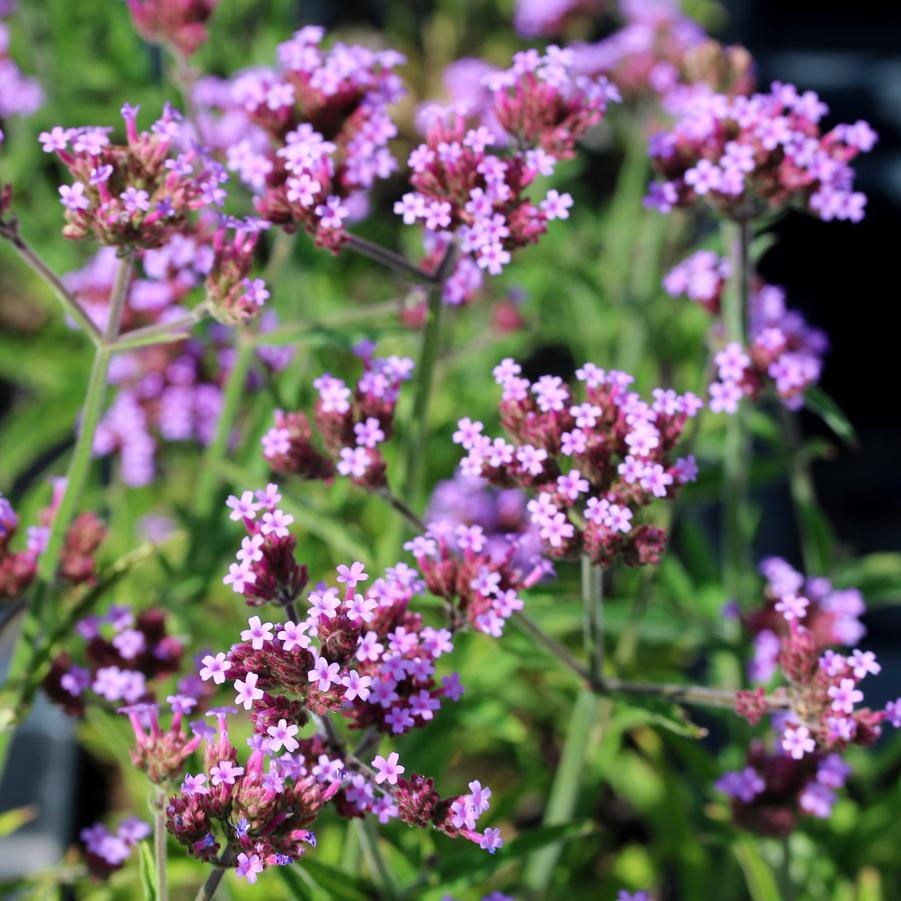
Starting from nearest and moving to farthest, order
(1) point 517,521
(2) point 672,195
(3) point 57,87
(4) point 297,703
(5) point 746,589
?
(4) point 297,703 → (2) point 672,195 → (5) point 746,589 → (1) point 517,521 → (3) point 57,87

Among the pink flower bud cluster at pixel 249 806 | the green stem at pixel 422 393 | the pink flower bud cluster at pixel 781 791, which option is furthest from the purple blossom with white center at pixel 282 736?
the pink flower bud cluster at pixel 781 791

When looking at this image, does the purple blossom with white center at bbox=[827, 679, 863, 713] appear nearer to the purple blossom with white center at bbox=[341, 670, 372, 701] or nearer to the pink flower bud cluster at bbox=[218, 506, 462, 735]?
the pink flower bud cluster at bbox=[218, 506, 462, 735]

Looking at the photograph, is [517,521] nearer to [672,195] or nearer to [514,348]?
[514,348]

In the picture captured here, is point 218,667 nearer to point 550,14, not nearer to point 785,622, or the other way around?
point 785,622

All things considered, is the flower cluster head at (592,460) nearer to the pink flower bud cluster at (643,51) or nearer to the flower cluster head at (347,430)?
the flower cluster head at (347,430)

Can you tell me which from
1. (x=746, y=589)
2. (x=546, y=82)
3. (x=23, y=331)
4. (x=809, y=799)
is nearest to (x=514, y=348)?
(x=746, y=589)

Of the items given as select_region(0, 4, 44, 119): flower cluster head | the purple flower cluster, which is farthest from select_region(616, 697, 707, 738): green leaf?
the purple flower cluster

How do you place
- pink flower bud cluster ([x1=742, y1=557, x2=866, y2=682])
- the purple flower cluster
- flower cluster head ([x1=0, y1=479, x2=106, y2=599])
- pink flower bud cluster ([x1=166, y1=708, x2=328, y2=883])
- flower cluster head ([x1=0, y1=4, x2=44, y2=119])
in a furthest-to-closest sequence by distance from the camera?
the purple flower cluster, flower cluster head ([x1=0, y1=4, x2=44, y2=119]), pink flower bud cluster ([x1=742, y1=557, x2=866, y2=682]), flower cluster head ([x1=0, y1=479, x2=106, y2=599]), pink flower bud cluster ([x1=166, y1=708, x2=328, y2=883])
